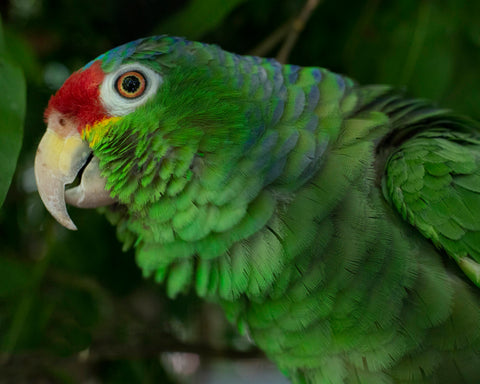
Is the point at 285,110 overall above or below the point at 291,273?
above

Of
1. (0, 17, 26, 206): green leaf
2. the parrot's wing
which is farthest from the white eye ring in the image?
the parrot's wing

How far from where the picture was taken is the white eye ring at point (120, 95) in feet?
2.72

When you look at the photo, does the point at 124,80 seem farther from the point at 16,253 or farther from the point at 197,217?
the point at 16,253

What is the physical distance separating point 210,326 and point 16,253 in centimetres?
99

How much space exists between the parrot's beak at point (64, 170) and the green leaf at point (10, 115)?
3.9 inches

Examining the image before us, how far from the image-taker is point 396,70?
1267 mm

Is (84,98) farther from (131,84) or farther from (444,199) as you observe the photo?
(444,199)

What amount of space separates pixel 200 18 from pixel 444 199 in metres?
0.62

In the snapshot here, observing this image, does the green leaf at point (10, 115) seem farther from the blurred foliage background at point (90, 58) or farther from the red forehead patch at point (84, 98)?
the blurred foliage background at point (90, 58)

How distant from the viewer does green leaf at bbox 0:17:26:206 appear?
713mm

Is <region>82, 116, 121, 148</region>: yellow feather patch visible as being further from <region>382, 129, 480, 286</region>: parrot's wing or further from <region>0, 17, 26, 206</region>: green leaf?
<region>382, 129, 480, 286</region>: parrot's wing

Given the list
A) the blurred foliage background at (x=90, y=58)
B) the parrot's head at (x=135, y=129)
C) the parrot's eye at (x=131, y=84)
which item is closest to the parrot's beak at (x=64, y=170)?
the parrot's head at (x=135, y=129)

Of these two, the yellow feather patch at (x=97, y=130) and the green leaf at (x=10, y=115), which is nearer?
the green leaf at (x=10, y=115)

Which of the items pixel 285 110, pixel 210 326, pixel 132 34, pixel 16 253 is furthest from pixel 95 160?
pixel 210 326
